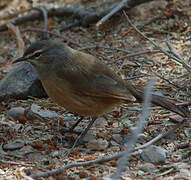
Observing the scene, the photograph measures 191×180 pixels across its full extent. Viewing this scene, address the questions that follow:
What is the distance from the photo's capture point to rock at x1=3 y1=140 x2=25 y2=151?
4828mm

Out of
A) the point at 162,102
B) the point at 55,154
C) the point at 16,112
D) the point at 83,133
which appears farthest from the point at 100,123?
the point at 16,112

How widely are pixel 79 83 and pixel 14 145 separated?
1.20m

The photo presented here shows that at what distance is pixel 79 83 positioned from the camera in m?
4.98

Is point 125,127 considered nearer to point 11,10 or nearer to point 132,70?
point 132,70

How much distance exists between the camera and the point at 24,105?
19.9 ft

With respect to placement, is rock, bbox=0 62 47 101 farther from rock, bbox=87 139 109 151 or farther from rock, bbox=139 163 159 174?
rock, bbox=139 163 159 174

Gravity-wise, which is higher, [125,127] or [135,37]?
[135,37]

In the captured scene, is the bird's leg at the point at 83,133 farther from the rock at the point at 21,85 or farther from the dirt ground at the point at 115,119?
the rock at the point at 21,85

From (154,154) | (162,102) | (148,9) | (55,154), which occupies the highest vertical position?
(148,9)

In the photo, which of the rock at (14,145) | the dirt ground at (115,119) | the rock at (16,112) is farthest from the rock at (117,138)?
the rock at (16,112)

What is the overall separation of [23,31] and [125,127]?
401 cm

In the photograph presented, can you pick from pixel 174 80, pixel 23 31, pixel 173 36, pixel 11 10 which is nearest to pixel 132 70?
pixel 174 80

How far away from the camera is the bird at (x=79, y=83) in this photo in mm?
4969

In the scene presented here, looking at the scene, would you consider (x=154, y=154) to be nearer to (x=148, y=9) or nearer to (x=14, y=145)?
(x=14, y=145)
